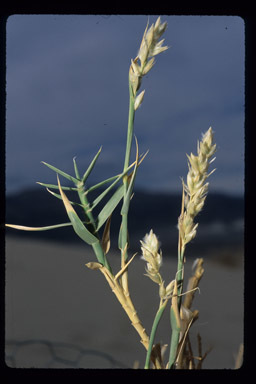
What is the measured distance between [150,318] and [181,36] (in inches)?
17.9

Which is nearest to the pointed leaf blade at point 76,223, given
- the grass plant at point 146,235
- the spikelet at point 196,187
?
the grass plant at point 146,235

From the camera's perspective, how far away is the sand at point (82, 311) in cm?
81

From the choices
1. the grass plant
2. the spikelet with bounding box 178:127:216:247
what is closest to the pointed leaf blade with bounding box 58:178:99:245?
the grass plant

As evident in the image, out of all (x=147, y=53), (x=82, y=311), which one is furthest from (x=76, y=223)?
(x=147, y=53)

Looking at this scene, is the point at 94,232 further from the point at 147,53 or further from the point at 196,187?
the point at 147,53

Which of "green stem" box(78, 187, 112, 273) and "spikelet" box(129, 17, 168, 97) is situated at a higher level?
"spikelet" box(129, 17, 168, 97)

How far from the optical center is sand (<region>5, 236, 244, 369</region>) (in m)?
0.81

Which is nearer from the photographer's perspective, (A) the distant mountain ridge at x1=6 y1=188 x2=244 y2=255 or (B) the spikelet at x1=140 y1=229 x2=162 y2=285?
(B) the spikelet at x1=140 y1=229 x2=162 y2=285

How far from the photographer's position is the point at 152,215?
0.82 metres

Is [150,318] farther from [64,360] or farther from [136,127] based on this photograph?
[136,127]

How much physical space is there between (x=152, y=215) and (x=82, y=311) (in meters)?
0.19

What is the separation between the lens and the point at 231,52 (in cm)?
83

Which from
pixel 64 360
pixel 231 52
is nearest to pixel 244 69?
pixel 231 52

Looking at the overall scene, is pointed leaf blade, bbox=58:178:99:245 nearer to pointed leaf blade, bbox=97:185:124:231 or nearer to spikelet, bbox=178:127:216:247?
pointed leaf blade, bbox=97:185:124:231
